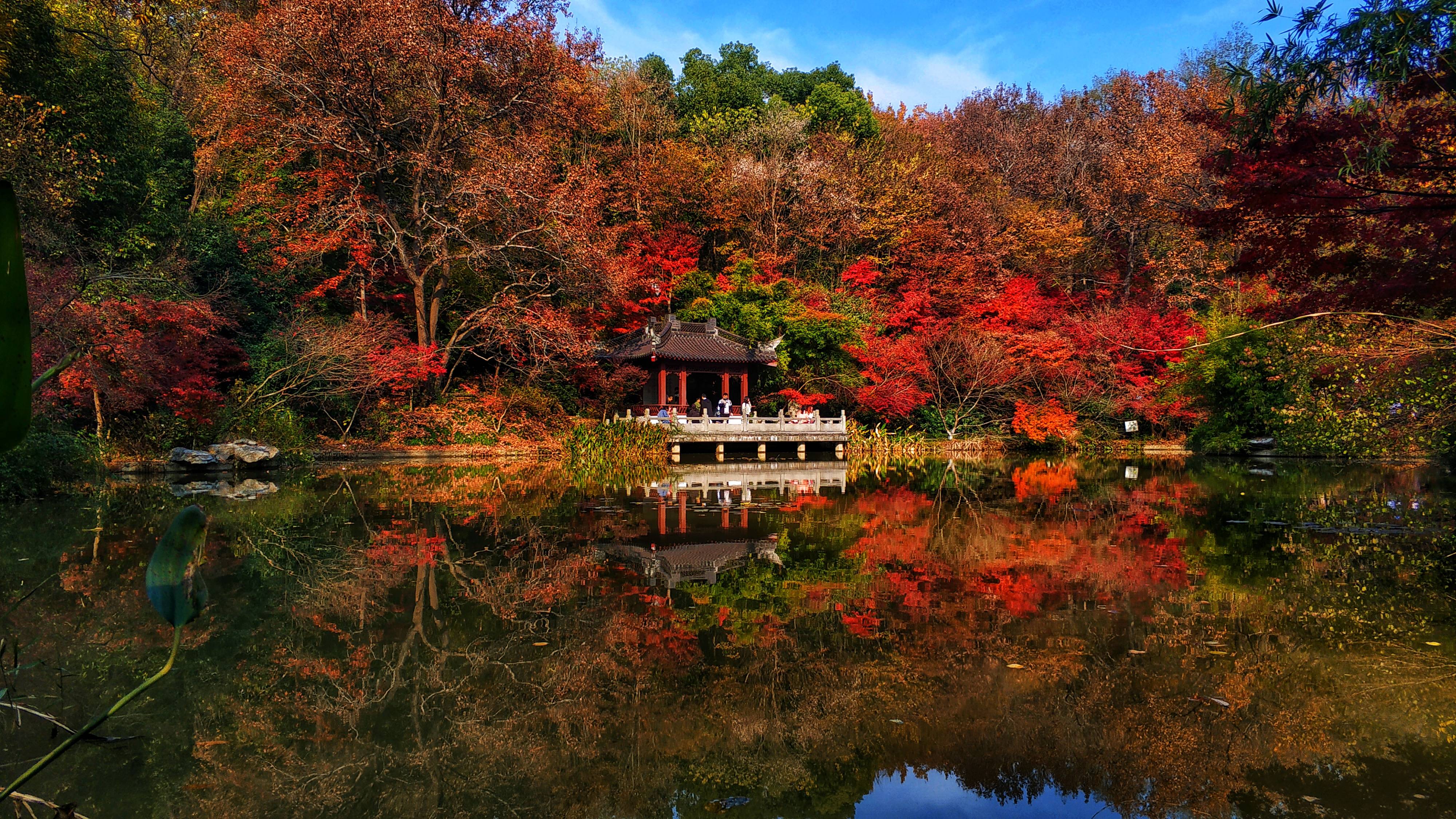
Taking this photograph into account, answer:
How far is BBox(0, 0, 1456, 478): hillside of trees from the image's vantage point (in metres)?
6.45

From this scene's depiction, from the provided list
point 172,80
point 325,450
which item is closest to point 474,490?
point 325,450

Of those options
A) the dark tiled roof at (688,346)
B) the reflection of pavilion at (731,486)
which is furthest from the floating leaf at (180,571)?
the dark tiled roof at (688,346)

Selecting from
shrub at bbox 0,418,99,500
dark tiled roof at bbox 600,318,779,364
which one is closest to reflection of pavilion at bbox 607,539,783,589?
shrub at bbox 0,418,99,500

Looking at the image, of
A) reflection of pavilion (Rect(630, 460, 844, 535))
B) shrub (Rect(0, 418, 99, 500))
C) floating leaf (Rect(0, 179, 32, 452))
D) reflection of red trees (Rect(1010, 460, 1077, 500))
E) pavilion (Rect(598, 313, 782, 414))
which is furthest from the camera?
pavilion (Rect(598, 313, 782, 414))

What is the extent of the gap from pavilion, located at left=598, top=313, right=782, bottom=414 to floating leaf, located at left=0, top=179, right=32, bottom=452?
1953 centimetres

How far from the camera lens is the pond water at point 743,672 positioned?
9.59ft

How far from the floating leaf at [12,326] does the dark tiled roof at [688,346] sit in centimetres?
1972

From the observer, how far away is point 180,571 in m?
0.94

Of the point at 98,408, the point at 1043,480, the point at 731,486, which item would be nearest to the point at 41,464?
the point at 98,408

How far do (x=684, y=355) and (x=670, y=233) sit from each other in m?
5.35

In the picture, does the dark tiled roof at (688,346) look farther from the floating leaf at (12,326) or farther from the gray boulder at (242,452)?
the floating leaf at (12,326)

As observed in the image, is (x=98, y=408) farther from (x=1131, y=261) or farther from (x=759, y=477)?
(x=1131, y=261)

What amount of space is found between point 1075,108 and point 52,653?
35.9m

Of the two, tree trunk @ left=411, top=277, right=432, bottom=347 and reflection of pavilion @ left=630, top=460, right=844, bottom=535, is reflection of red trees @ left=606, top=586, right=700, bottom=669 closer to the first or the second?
reflection of pavilion @ left=630, top=460, right=844, bottom=535
